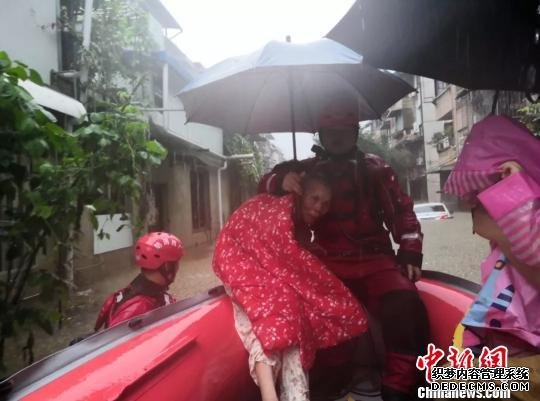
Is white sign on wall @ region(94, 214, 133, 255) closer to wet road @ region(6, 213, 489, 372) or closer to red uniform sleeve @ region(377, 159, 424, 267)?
wet road @ region(6, 213, 489, 372)

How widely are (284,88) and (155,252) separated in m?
1.58

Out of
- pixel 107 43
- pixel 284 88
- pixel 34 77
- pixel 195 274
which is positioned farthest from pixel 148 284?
pixel 195 274

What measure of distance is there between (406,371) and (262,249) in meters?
0.89

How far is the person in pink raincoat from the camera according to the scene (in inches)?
44.9

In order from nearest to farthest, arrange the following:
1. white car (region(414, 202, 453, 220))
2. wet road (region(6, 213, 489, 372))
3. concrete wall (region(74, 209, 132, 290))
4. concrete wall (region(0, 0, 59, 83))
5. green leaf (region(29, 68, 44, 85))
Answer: green leaf (region(29, 68, 44, 85)) < wet road (region(6, 213, 489, 372)) < concrete wall (region(0, 0, 59, 83)) < concrete wall (region(74, 209, 132, 290)) < white car (region(414, 202, 453, 220))

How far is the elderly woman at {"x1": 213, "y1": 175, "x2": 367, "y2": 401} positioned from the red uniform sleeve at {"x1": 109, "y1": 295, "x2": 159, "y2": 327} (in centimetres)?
55

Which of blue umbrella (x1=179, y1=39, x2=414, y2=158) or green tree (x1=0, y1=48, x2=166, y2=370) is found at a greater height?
blue umbrella (x1=179, y1=39, x2=414, y2=158)

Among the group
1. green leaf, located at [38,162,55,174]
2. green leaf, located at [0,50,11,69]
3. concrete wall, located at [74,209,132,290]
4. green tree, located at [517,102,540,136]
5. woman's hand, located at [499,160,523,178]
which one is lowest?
concrete wall, located at [74,209,132,290]

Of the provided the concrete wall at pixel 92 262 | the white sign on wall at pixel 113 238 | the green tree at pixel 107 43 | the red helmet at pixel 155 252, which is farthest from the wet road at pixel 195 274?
the green tree at pixel 107 43

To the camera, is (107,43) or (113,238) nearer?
(107,43)

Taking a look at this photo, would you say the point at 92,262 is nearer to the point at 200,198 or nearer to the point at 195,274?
the point at 195,274

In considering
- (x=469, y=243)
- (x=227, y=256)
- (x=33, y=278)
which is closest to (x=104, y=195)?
(x=33, y=278)

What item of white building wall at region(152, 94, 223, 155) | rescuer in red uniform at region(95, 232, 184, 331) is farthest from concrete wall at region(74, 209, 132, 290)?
rescuer in red uniform at region(95, 232, 184, 331)

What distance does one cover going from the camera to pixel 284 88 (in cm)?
317
